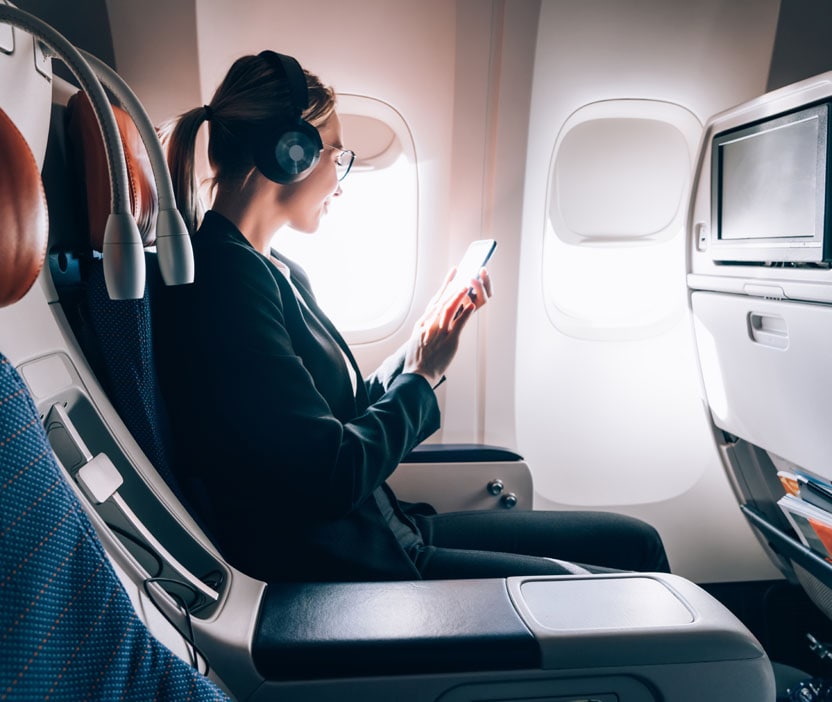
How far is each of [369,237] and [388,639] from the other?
4.59 ft

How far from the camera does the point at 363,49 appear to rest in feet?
5.94

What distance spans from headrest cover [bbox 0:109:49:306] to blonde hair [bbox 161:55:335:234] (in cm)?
62

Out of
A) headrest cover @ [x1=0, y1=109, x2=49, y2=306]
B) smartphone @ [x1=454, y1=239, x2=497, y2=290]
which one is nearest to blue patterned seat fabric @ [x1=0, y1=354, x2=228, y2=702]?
headrest cover @ [x1=0, y1=109, x2=49, y2=306]

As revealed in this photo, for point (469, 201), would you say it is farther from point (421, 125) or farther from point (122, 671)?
point (122, 671)

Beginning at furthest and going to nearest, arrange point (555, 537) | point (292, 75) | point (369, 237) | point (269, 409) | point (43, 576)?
point (369, 237) < point (555, 537) < point (292, 75) < point (269, 409) < point (43, 576)

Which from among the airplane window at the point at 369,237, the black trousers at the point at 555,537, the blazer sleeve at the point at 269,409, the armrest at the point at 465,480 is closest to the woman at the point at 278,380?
the blazer sleeve at the point at 269,409

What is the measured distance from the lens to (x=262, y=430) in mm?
1016

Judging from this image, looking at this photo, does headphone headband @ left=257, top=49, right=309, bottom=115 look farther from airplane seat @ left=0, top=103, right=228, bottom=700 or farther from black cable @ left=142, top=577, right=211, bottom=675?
black cable @ left=142, top=577, right=211, bottom=675

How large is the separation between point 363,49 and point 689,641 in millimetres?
1638

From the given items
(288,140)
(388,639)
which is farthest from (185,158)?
(388,639)

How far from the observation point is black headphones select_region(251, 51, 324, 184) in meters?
1.15

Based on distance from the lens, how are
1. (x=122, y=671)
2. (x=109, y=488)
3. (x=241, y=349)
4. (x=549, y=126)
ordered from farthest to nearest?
(x=549, y=126) < (x=241, y=349) < (x=109, y=488) < (x=122, y=671)

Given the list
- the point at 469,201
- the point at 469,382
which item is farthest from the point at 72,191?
the point at 469,382

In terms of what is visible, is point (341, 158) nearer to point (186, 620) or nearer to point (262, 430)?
point (262, 430)
